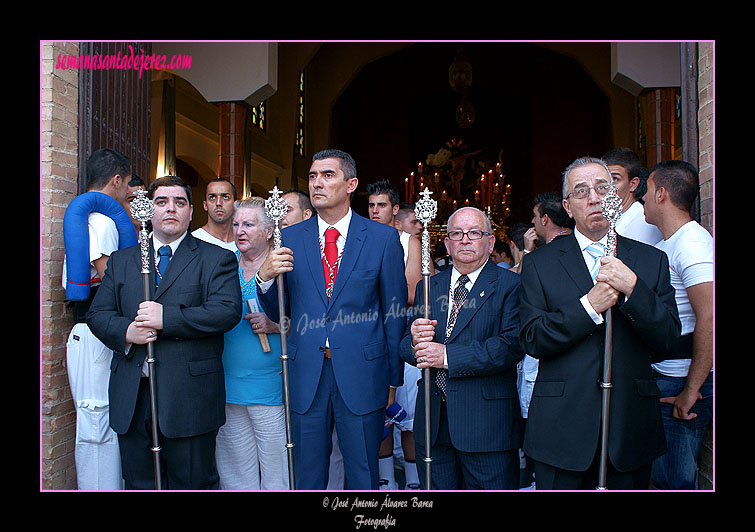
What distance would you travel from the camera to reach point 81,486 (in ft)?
12.4

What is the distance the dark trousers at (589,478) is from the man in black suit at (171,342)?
162cm

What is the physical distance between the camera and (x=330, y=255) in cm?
356

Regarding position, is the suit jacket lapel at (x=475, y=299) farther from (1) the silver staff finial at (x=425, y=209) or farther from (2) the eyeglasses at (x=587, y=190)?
(2) the eyeglasses at (x=587, y=190)

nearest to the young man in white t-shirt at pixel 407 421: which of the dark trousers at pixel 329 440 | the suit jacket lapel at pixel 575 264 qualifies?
the dark trousers at pixel 329 440

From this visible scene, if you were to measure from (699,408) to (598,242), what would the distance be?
3.44ft

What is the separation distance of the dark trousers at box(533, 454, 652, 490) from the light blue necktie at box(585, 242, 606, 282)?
774 mm

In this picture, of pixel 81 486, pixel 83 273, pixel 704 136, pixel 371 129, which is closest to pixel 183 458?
pixel 81 486

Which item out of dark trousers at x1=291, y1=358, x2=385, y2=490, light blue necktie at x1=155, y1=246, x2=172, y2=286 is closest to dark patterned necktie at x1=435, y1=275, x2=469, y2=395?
dark trousers at x1=291, y1=358, x2=385, y2=490

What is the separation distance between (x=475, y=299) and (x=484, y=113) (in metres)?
16.1

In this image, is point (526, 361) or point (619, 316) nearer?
point (619, 316)

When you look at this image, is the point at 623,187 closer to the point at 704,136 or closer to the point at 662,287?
the point at 704,136

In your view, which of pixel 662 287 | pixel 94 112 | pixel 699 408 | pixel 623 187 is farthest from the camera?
pixel 94 112

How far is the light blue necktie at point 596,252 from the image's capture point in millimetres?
3002

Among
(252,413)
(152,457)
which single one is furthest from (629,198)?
(152,457)
